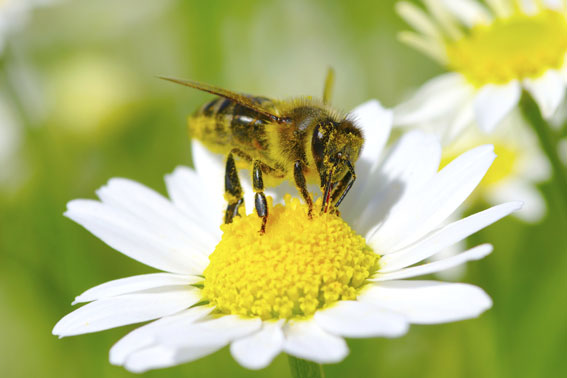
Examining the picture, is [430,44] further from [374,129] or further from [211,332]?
[211,332]

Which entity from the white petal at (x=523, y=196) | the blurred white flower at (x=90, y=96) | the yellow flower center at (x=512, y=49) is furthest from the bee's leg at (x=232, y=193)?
the blurred white flower at (x=90, y=96)

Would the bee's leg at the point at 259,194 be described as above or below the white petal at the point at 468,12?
below

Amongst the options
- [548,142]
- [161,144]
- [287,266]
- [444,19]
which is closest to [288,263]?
[287,266]

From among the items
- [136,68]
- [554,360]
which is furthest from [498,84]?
[136,68]

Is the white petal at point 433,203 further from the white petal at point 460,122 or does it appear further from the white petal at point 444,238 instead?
the white petal at point 460,122

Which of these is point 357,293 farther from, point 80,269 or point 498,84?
point 80,269
